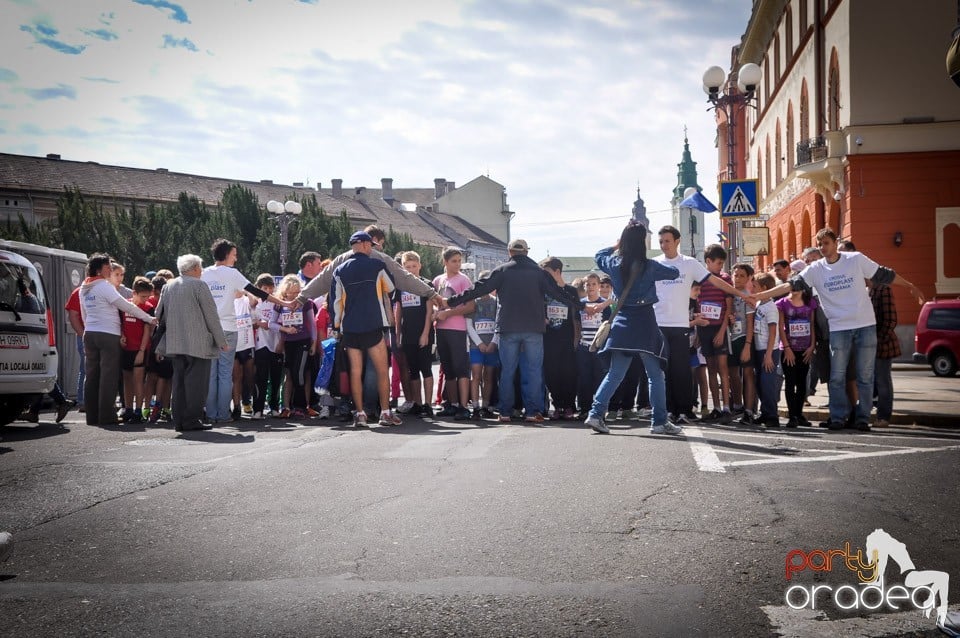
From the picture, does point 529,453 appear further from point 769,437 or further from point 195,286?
point 195,286

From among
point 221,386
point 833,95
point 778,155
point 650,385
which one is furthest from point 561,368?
point 778,155

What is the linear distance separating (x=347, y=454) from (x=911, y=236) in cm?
2325

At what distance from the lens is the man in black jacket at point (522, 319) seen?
1135cm

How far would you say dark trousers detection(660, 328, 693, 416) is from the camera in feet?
35.4

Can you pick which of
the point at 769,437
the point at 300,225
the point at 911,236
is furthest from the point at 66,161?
the point at 769,437

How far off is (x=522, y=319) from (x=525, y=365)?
22.3 inches

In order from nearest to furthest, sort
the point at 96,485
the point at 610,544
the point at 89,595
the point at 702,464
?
the point at 89,595
the point at 610,544
the point at 96,485
the point at 702,464

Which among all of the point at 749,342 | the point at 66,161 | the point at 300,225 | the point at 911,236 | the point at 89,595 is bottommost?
the point at 89,595

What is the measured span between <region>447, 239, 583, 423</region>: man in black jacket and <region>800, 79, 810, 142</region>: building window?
971 inches

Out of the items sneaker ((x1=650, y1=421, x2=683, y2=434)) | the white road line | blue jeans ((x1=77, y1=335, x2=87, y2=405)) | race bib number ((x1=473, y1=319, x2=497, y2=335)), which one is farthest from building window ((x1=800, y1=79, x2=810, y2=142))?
the white road line

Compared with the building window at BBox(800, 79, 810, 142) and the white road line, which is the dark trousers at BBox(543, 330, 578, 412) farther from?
the building window at BBox(800, 79, 810, 142)

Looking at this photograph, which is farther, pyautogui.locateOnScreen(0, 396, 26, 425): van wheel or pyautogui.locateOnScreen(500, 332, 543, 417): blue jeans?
pyautogui.locateOnScreen(0, 396, 26, 425): van wheel

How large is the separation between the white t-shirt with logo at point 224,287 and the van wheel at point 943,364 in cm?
1786

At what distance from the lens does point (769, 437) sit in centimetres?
952
